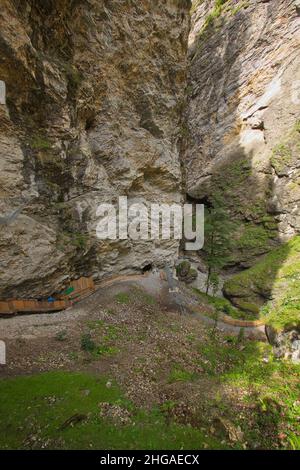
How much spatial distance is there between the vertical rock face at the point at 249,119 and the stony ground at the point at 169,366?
1534 centimetres

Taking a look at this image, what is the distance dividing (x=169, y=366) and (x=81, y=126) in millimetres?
15936

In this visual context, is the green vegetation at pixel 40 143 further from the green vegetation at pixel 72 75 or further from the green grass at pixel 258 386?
the green grass at pixel 258 386

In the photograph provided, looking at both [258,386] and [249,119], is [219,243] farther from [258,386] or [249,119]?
[258,386]

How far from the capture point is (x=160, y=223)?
22.0 m

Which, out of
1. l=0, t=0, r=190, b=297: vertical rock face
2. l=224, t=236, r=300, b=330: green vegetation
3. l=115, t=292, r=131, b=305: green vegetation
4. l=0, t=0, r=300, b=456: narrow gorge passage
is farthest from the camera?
l=224, t=236, r=300, b=330: green vegetation

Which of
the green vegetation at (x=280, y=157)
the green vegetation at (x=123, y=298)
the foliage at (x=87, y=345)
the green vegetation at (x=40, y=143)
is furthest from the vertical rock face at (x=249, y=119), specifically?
the green vegetation at (x=40, y=143)

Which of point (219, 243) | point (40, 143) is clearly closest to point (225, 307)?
point (219, 243)

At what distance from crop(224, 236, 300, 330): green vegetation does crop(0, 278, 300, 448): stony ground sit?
144 inches

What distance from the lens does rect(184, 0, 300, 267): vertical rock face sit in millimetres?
25078

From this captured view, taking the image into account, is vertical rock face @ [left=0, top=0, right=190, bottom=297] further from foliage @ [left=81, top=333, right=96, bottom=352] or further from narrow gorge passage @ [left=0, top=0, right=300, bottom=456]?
foliage @ [left=81, top=333, right=96, bottom=352]

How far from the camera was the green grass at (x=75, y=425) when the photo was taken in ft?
19.6

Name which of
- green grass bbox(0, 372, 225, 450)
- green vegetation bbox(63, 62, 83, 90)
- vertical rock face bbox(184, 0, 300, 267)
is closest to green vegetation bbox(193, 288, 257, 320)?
vertical rock face bbox(184, 0, 300, 267)

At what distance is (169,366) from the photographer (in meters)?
10.5
